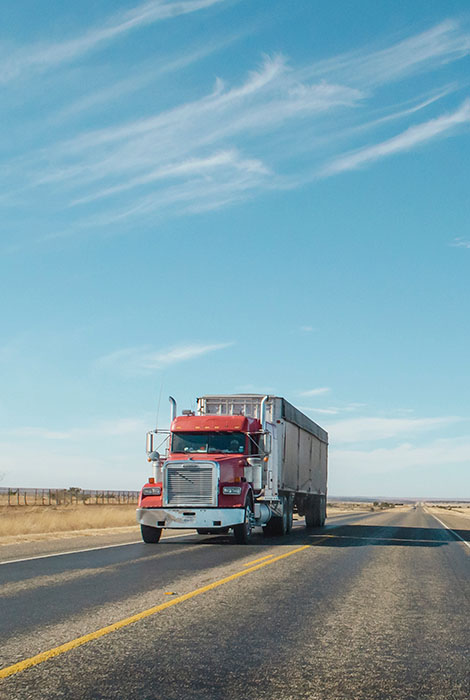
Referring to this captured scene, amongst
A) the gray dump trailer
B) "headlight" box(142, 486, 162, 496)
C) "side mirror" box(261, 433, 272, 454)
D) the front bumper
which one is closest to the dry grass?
"headlight" box(142, 486, 162, 496)

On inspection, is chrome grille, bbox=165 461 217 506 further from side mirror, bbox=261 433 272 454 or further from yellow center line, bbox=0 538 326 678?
yellow center line, bbox=0 538 326 678

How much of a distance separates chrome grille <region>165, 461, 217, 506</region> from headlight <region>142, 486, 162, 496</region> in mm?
288

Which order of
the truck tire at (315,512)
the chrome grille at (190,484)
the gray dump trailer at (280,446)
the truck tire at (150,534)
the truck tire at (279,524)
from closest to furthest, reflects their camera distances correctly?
the chrome grille at (190,484) → the truck tire at (150,534) → the gray dump trailer at (280,446) → the truck tire at (279,524) → the truck tire at (315,512)

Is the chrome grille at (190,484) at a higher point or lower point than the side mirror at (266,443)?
lower

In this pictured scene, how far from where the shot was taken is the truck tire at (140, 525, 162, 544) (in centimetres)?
1831

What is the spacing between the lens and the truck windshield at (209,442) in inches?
766

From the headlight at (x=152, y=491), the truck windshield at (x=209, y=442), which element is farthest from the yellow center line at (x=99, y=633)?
the truck windshield at (x=209, y=442)

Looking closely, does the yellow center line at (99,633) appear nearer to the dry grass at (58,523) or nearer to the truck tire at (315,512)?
the dry grass at (58,523)

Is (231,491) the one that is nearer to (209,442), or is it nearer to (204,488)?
(204,488)

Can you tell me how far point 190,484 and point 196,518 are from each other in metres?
0.84

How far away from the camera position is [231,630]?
282 inches

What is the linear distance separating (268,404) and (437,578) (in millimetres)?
10093

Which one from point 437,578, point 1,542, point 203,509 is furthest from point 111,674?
point 1,542

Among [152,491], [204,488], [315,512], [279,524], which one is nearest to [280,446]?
[279,524]
